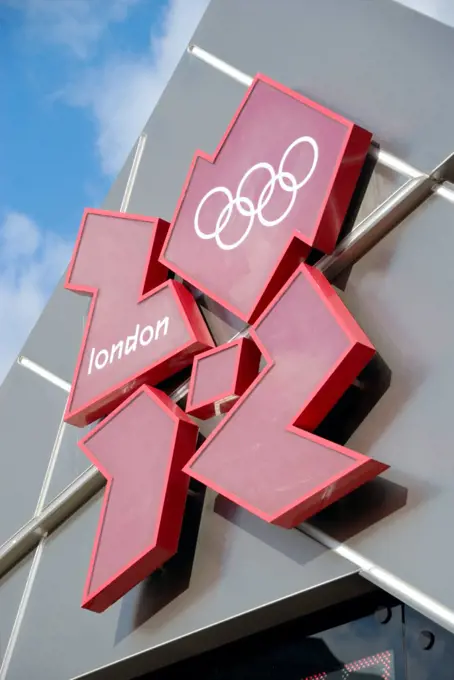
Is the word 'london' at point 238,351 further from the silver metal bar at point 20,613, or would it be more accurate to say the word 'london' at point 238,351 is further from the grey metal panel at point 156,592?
the silver metal bar at point 20,613

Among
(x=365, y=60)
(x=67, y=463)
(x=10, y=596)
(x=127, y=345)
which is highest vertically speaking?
(x=365, y=60)

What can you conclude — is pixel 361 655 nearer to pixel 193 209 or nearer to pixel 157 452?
pixel 157 452

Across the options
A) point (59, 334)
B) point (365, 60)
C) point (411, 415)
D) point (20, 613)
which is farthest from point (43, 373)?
point (411, 415)

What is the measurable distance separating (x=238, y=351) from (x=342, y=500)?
72 cm

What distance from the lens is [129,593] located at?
3.34m

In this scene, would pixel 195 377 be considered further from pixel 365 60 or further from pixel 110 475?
pixel 365 60

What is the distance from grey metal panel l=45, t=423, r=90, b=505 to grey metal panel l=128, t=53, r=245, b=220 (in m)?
1.19

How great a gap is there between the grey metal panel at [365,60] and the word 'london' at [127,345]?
1162 millimetres

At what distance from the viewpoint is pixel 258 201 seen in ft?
10.8

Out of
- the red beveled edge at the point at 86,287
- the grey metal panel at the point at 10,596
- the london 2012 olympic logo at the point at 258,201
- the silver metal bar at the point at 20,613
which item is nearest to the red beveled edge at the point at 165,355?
the red beveled edge at the point at 86,287

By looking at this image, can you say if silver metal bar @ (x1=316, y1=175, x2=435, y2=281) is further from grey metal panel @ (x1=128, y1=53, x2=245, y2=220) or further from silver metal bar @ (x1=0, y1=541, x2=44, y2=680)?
silver metal bar @ (x1=0, y1=541, x2=44, y2=680)

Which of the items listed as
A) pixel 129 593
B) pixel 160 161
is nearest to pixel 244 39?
pixel 160 161

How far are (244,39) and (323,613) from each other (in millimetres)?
2585

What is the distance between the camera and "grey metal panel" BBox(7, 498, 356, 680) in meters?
2.73
